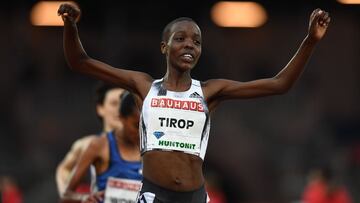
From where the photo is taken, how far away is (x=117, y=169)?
805 cm

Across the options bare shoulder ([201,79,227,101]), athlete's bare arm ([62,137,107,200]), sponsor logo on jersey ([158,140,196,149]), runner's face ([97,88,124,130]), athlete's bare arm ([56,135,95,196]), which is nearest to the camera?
sponsor logo on jersey ([158,140,196,149])

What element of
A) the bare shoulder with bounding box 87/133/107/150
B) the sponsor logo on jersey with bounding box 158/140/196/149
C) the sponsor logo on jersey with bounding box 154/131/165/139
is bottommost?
the bare shoulder with bounding box 87/133/107/150

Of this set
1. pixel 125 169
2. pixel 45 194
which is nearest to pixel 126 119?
pixel 125 169

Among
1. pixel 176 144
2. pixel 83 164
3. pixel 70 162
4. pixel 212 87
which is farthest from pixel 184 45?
pixel 70 162

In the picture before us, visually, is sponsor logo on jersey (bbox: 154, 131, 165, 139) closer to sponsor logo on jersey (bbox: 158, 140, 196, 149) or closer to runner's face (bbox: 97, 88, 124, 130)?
sponsor logo on jersey (bbox: 158, 140, 196, 149)

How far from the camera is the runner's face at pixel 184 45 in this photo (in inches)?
247

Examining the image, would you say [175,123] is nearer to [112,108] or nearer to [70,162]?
[112,108]

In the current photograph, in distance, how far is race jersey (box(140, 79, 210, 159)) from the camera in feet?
20.5

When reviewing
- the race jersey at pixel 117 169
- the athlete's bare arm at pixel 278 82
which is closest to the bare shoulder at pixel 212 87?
the athlete's bare arm at pixel 278 82

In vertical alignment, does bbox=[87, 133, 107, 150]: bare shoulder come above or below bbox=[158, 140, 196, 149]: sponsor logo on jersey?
below

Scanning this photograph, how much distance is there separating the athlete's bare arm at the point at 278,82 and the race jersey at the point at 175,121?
0.39ft

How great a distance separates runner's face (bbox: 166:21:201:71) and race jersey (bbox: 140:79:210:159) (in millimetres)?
174

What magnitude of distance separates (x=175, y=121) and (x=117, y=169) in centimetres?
189

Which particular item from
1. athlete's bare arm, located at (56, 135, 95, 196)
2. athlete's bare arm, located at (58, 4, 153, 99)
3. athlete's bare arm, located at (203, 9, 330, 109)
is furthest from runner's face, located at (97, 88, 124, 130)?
athlete's bare arm, located at (203, 9, 330, 109)
